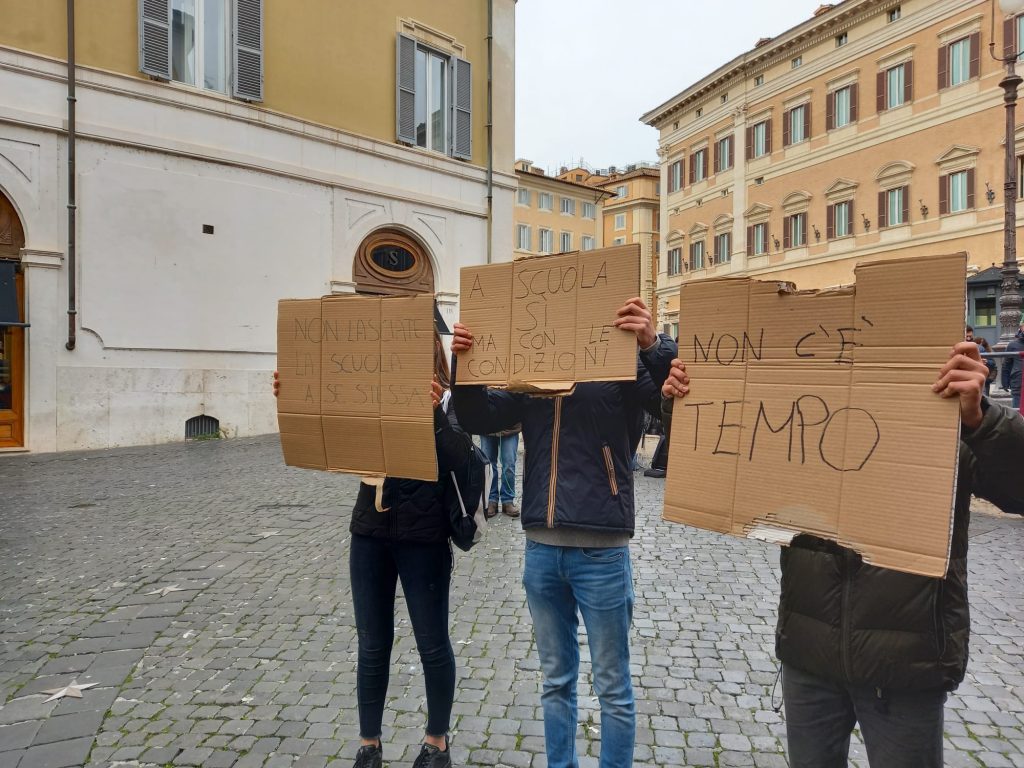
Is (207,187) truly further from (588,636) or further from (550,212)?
(550,212)

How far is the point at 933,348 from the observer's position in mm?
1622

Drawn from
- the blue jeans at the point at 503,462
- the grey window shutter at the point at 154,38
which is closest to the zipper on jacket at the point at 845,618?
the blue jeans at the point at 503,462

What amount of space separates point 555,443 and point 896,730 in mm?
1368

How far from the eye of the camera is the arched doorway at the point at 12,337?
38.6 ft

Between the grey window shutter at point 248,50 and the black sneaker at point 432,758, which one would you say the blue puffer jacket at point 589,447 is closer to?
the black sneaker at point 432,758

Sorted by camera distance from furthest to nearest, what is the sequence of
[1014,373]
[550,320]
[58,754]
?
[1014,373]
[58,754]
[550,320]

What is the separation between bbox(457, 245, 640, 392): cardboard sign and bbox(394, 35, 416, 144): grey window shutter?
49.0 ft

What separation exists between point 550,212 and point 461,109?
40.9 m

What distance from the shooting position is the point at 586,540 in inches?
99.9

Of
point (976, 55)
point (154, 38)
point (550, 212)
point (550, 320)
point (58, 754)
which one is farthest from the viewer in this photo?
point (550, 212)

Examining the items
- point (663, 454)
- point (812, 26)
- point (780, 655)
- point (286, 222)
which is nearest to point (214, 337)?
point (286, 222)

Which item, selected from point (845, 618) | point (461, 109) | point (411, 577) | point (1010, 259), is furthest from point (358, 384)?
point (1010, 259)

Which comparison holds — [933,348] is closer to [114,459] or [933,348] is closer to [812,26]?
[114,459]

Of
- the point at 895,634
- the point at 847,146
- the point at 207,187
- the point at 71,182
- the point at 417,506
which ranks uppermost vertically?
the point at 847,146
